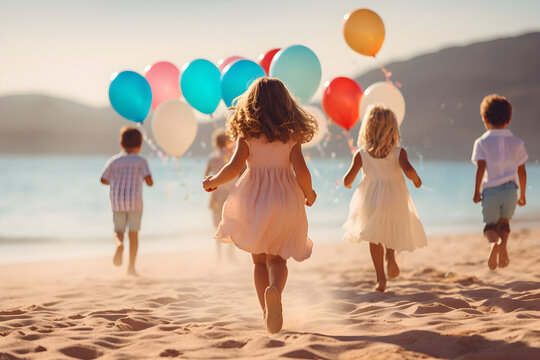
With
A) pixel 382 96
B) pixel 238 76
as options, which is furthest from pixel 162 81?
pixel 382 96

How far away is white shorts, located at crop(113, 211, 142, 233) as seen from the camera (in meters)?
6.36

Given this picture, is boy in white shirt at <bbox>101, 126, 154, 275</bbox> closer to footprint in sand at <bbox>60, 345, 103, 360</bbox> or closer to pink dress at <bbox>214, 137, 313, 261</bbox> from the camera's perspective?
pink dress at <bbox>214, 137, 313, 261</bbox>

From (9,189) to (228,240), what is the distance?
70.8ft

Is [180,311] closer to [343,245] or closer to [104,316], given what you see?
[104,316]

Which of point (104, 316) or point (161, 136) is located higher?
point (161, 136)

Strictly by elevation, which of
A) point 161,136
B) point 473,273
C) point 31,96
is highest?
point 31,96

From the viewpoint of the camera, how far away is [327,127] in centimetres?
678

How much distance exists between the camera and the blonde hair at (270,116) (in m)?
3.62

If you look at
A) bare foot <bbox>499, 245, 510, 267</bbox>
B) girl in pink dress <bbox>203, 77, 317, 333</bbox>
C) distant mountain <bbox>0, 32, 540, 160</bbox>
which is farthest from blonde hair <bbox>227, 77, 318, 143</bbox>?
distant mountain <bbox>0, 32, 540, 160</bbox>

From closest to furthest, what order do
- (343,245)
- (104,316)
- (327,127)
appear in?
(104,316) → (327,127) → (343,245)

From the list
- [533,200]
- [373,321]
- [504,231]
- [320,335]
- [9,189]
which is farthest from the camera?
[9,189]

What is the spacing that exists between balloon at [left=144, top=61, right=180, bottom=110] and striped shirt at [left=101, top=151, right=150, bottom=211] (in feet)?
2.37

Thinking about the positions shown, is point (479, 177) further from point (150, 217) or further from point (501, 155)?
point (150, 217)

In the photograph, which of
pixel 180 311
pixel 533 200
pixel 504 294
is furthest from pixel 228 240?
pixel 533 200
